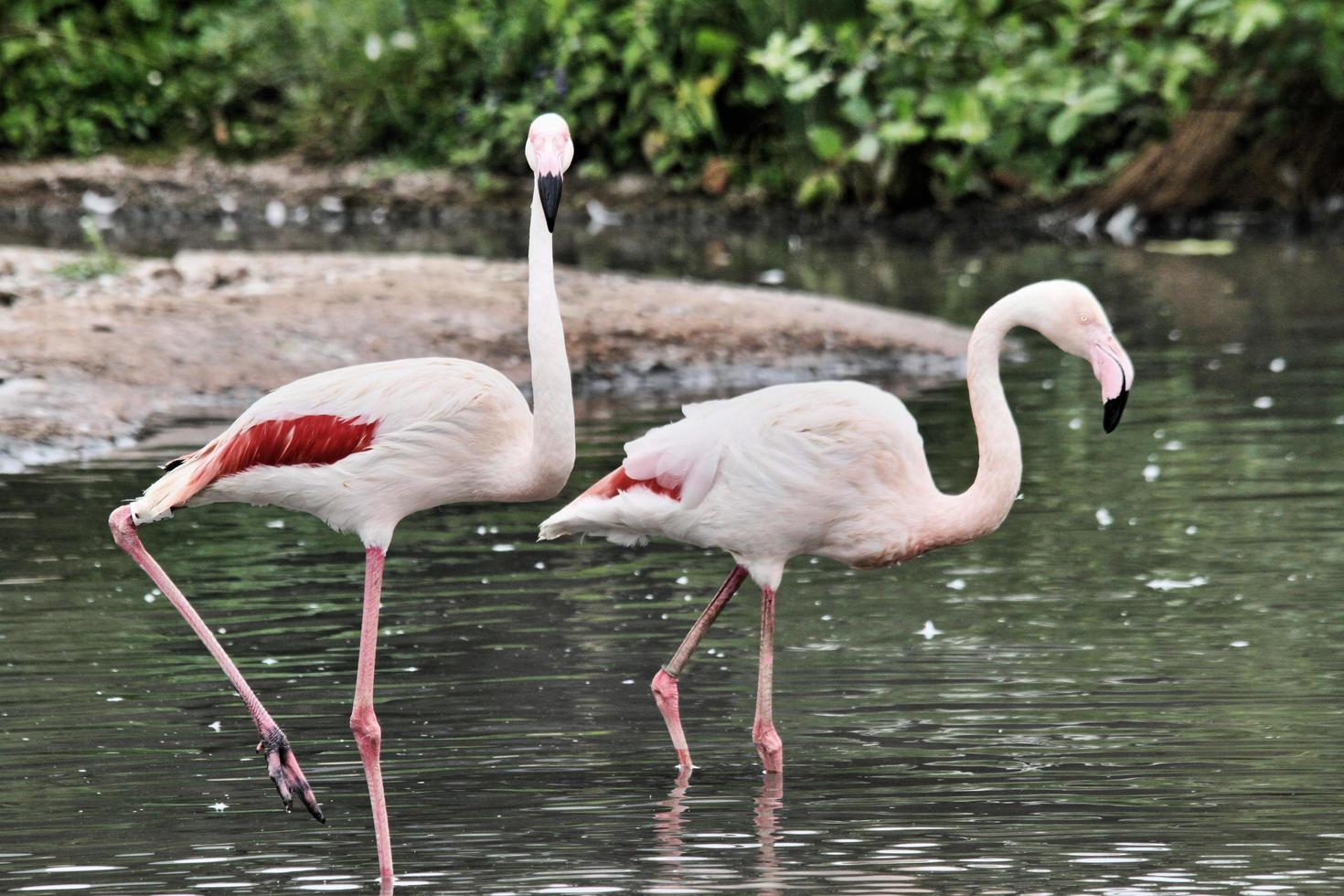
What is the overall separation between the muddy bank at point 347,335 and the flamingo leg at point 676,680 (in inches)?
175

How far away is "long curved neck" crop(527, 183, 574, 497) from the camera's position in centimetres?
453

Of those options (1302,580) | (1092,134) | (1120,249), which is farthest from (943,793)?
(1092,134)

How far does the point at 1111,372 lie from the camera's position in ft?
15.7

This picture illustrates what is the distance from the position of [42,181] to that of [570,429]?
16903mm

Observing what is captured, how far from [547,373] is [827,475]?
2.45ft

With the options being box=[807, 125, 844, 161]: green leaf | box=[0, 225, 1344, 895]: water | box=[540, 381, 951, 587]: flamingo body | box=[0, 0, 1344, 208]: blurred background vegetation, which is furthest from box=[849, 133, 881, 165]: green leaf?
box=[540, 381, 951, 587]: flamingo body

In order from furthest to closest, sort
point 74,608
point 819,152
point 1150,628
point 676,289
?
point 819,152
point 676,289
point 74,608
point 1150,628

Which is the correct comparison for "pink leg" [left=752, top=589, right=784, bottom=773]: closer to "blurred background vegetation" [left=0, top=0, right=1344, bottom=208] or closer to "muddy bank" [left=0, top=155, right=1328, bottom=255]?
"blurred background vegetation" [left=0, top=0, right=1344, bottom=208]

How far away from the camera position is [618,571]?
7.06m

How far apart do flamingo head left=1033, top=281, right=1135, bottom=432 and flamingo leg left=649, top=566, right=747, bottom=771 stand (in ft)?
3.03

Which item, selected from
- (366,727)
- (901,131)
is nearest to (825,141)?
(901,131)

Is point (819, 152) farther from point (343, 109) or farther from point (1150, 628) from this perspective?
point (1150, 628)

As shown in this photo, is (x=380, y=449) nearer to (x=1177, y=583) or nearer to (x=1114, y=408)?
(x=1114, y=408)

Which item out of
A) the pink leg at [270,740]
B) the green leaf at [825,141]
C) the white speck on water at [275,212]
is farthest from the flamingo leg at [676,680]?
the white speck on water at [275,212]
